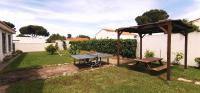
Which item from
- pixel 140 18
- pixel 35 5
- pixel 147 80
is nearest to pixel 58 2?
pixel 35 5

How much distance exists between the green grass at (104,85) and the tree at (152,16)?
4968cm

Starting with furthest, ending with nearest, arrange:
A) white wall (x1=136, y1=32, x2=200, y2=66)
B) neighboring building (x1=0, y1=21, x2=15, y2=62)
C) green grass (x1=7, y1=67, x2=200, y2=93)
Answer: neighboring building (x1=0, y1=21, x2=15, y2=62) < white wall (x1=136, y1=32, x2=200, y2=66) < green grass (x1=7, y1=67, x2=200, y2=93)

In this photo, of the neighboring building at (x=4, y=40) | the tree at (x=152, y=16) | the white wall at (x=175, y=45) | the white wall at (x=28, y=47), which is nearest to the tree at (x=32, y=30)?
the tree at (x=152, y=16)

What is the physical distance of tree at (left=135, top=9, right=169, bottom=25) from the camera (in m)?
54.8

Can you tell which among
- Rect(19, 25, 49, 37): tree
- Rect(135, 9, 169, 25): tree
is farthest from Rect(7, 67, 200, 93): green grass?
Rect(19, 25, 49, 37): tree

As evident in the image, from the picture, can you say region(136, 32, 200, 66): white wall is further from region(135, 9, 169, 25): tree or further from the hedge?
region(135, 9, 169, 25): tree

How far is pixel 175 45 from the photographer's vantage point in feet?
40.0

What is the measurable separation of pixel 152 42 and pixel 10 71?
10.5 metres

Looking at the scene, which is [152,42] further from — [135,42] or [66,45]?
[66,45]

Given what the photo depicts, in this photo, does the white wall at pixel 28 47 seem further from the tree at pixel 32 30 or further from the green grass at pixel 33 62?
the tree at pixel 32 30

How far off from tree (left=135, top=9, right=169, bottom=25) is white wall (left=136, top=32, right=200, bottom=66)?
42.4 metres

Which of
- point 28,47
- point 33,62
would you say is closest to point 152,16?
point 28,47

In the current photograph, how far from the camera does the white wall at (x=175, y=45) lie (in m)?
10.9

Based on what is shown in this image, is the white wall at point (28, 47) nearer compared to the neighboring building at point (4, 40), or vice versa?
the neighboring building at point (4, 40)
